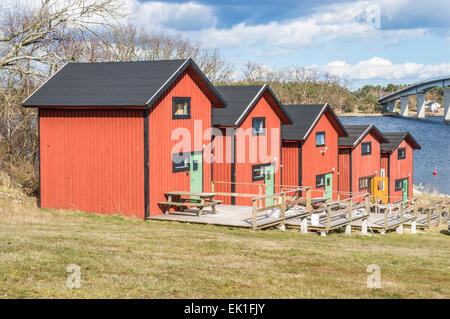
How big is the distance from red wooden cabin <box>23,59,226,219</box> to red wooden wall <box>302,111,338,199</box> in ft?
27.8

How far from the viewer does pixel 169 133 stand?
22.3 meters

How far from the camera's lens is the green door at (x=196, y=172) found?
77.5ft

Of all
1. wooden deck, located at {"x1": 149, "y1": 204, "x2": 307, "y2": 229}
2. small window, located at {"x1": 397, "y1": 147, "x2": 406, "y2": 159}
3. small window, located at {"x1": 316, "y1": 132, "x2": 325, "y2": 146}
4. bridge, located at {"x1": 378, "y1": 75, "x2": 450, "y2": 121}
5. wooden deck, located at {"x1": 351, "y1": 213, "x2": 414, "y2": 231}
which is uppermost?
bridge, located at {"x1": 378, "y1": 75, "x2": 450, "y2": 121}

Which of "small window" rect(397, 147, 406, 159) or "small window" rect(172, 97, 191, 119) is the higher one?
"small window" rect(172, 97, 191, 119)

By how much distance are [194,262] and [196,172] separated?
36.0 feet

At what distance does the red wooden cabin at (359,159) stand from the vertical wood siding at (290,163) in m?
4.82

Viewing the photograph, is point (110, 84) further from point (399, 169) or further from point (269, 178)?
point (399, 169)

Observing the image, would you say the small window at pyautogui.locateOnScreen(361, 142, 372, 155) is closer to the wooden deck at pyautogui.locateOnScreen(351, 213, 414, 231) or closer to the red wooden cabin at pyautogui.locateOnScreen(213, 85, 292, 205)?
the wooden deck at pyautogui.locateOnScreen(351, 213, 414, 231)

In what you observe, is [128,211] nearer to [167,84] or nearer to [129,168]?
[129,168]

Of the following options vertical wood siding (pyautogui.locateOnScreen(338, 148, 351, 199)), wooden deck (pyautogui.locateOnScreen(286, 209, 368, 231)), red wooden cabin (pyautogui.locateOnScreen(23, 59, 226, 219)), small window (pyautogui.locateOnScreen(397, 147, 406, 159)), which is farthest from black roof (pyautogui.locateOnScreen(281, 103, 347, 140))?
small window (pyautogui.locateOnScreen(397, 147, 406, 159))

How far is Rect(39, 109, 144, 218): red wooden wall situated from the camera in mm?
21453

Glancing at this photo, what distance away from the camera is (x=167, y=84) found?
70.5 feet

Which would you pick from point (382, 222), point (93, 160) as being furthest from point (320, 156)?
point (93, 160)
